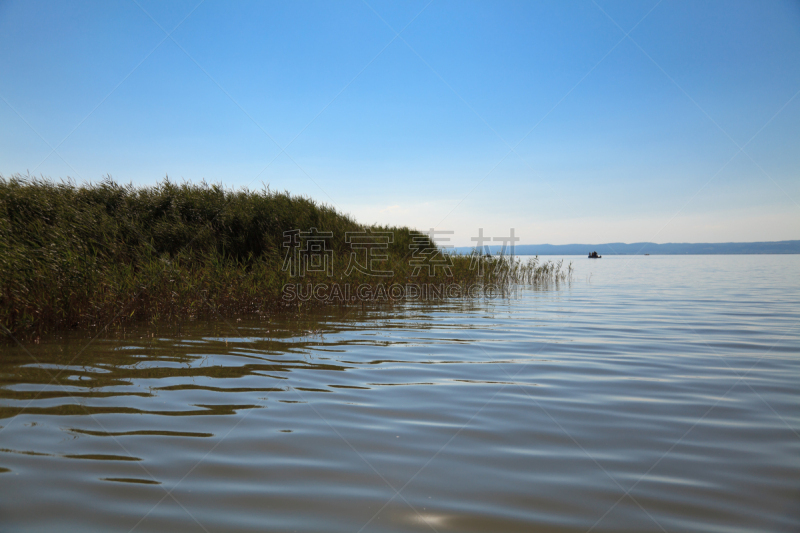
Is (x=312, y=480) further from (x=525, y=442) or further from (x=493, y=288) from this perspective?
(x=493, y=288)

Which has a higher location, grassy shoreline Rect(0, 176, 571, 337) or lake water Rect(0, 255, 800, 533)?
grassy shoreline Rect(0, 176, 571, 337)

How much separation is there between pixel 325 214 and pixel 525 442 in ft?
48.0

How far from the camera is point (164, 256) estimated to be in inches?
446

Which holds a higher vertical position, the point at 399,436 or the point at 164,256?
the point at 164,256

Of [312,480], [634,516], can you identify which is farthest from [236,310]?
[634,516]

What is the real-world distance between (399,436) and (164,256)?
9.82 meters

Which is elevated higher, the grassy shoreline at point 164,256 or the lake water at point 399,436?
the grassy shoreline at point 164,256

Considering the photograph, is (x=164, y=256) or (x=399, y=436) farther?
(x=164, y=256)

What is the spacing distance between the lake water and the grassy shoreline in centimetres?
158

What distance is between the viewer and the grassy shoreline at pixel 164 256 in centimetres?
816

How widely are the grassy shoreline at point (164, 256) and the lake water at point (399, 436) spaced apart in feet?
5.17

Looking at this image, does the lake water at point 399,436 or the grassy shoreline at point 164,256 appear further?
the grassy shoreline at point 164,256

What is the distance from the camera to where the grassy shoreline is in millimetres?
8164

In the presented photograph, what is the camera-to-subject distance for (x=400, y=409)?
164 inches
